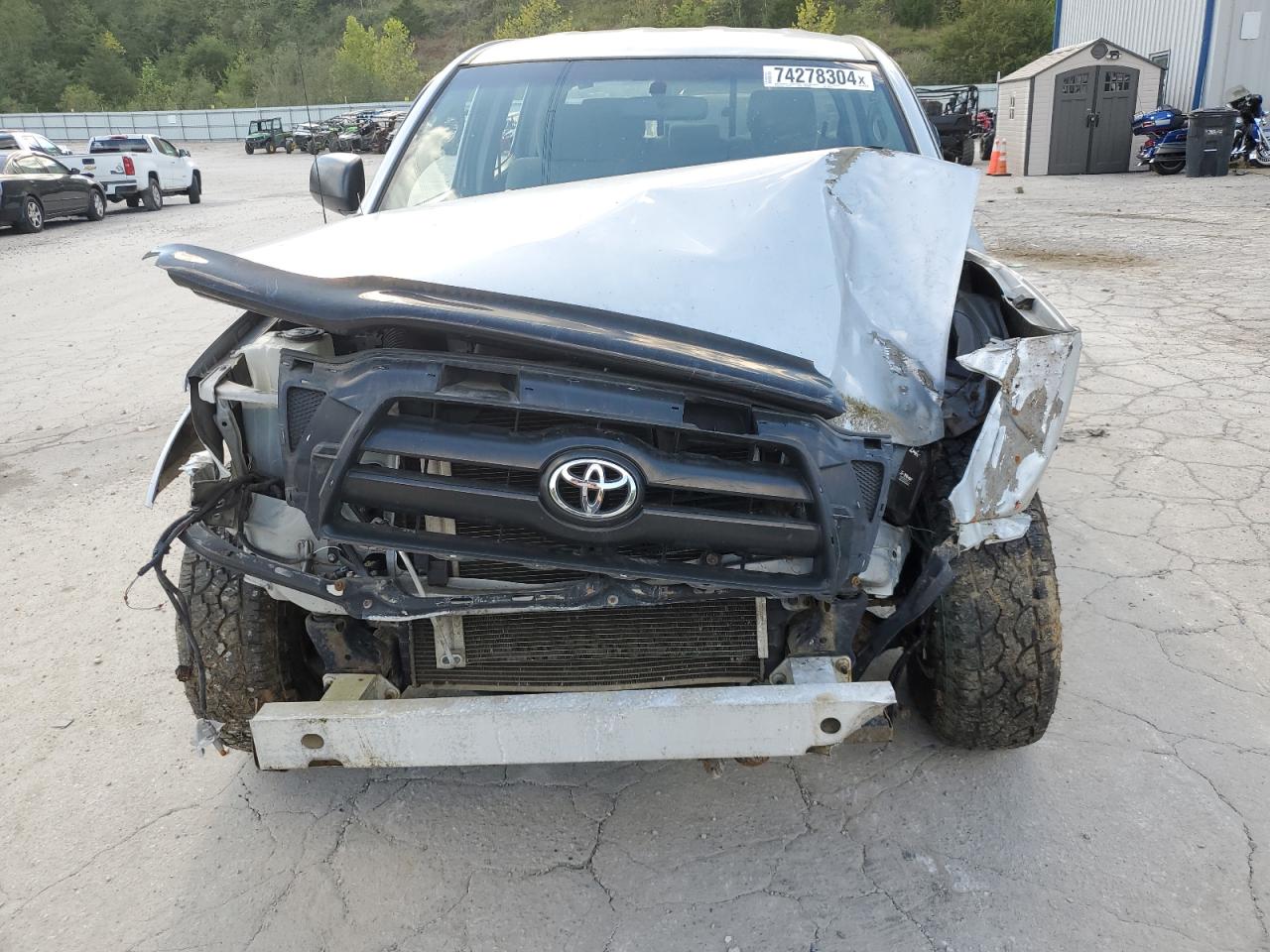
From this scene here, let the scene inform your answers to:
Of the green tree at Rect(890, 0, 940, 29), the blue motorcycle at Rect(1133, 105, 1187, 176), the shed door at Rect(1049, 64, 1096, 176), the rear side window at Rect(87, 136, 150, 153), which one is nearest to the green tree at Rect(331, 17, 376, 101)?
the green tree at Rect(890, 0, 940, 29)

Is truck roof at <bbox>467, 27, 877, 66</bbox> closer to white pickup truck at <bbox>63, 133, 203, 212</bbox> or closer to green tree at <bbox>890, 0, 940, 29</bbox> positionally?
white pickup truck at <bbox>63, 133, 203, 212</bbox>

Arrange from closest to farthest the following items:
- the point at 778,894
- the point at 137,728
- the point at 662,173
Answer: the point at 778,894
the point at 662,173
the point at 137,728

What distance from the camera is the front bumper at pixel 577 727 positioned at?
6.24 ft

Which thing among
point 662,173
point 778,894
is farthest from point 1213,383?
point 778,894

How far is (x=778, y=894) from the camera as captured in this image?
7.04 feet

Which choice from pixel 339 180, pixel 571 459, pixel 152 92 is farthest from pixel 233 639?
pixel 152 92

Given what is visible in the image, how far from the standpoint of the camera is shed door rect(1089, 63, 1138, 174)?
55.6ft

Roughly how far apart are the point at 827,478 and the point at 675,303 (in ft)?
1.65

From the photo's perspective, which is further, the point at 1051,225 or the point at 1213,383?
the point at 1051,225

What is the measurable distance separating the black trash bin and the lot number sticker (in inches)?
640

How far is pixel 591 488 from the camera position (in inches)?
68.9

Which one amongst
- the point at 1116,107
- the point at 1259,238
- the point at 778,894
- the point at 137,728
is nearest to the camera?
the point at 778,894

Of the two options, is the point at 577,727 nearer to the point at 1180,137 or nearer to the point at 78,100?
the point at 1180,137

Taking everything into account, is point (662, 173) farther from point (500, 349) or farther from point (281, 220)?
point (281, 220)
